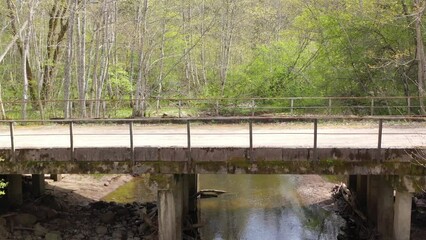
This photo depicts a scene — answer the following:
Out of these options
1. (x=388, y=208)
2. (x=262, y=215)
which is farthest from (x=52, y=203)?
(x=388, y=208)

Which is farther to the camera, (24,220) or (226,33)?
(226,33)

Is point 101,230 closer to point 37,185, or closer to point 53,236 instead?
point 53,236

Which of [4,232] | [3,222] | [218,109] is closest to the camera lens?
[4,232]

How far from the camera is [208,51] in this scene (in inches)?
1522

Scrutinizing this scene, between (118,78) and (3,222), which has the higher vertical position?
(118,78)

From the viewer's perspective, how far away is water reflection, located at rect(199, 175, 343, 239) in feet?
49.3

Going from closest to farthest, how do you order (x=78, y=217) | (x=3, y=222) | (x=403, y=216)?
(x=403, y=216), (x=3, y=222), (x=78, y=217)

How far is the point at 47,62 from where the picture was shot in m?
26.6

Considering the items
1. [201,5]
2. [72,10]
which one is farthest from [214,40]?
[72,10]

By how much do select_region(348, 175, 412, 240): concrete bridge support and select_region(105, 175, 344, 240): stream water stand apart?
1923 millimetres

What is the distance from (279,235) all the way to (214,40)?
24548mm

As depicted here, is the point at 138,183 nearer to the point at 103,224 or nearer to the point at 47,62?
the point at 103,224

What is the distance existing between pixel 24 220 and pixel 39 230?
25.7 inches

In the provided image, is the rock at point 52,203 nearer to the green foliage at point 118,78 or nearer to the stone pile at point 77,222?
the stone pile at point 77,222
